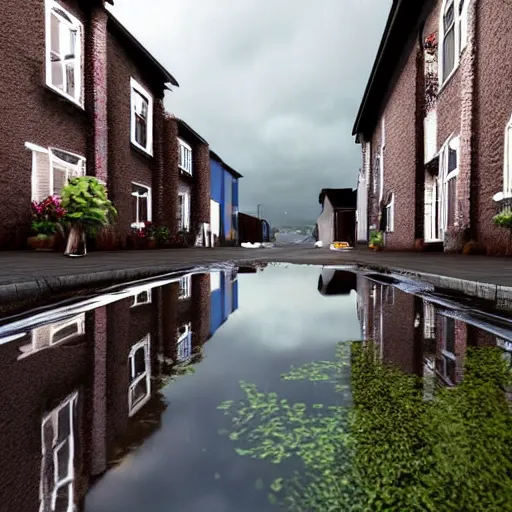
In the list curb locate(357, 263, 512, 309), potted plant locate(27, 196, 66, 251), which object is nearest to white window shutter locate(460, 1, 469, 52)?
curb locate(357, 263, 512, 309)

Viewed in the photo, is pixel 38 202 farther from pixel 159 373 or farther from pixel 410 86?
pixel 410 86

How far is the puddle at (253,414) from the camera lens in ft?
3.59

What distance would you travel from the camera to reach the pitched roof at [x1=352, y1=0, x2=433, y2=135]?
14.6 metres

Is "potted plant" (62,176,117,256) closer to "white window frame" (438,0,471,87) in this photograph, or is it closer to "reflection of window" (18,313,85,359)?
"reflection of window" (18,313,85,359)

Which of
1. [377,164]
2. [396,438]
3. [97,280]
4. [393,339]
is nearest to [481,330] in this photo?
[393,339]

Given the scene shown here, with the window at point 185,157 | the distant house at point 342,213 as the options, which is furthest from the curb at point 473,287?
the distant house at point 342,213

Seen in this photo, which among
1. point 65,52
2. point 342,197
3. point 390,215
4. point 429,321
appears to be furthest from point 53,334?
point 342,197

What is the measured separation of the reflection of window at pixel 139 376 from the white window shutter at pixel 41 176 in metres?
10.1

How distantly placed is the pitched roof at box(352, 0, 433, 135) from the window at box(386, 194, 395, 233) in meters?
5.67

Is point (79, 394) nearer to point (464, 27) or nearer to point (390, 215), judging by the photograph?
point (464, 27)

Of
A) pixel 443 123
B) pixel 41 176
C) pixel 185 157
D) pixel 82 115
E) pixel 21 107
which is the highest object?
pixel 185 157

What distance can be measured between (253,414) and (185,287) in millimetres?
3936

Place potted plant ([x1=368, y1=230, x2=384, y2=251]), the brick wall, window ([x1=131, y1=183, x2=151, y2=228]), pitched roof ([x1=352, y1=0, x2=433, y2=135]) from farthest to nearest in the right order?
potted plant ([x1=368, y1=230, x2=384, y2=251])
window ([x1=131, y1=183, x2=151, y2=228])
pitched roof ([x1=352, y1=0, x2=433, y2=135])
the brick wall

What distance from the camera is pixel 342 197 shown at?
A: 36000 mm
